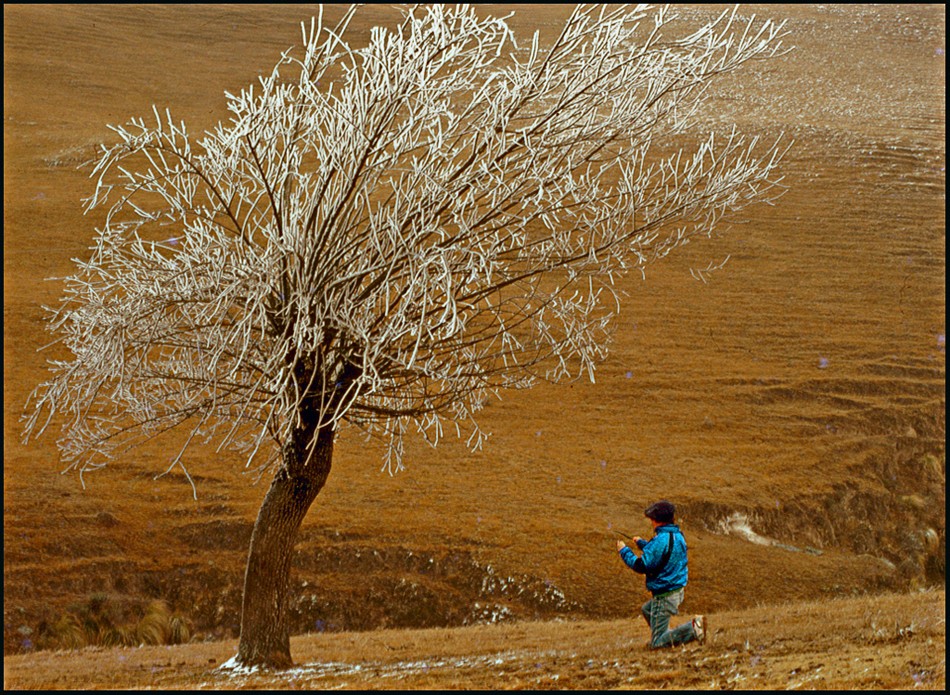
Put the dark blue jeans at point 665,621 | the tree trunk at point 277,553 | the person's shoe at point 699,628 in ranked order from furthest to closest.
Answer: the tree trunk at point 277,553 < the person's shoe at point 699,628 < the dark blue jeans at point 665,621

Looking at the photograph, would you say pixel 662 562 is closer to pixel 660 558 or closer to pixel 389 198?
pixel 660 558

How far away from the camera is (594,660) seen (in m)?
6.90

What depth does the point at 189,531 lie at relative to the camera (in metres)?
14.3

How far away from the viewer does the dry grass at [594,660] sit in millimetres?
5820

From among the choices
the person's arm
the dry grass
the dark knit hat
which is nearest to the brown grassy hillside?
the dry grass

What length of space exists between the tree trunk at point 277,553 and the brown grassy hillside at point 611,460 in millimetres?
5410

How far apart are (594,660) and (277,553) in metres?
2.74

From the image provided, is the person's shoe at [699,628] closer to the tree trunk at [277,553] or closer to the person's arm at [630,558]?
the person's arm at [630,558]

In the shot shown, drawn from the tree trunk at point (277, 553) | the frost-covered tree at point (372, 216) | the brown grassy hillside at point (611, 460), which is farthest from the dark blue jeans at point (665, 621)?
the brown grassy hillside at point (611, 460)

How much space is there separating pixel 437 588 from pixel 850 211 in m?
21.3

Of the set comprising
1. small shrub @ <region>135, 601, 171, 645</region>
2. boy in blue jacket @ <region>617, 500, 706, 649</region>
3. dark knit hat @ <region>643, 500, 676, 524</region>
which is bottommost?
small shrub @ <region>135, 601, 171, 645</region>

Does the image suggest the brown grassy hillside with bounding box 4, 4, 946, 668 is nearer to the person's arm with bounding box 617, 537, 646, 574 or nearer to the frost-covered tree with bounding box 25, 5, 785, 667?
the frost-covered tree with bounding box 25, 5, 785, 667

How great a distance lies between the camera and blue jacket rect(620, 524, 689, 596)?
6.31 m

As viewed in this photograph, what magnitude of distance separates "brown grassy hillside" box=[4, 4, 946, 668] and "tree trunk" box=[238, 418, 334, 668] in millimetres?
5410
